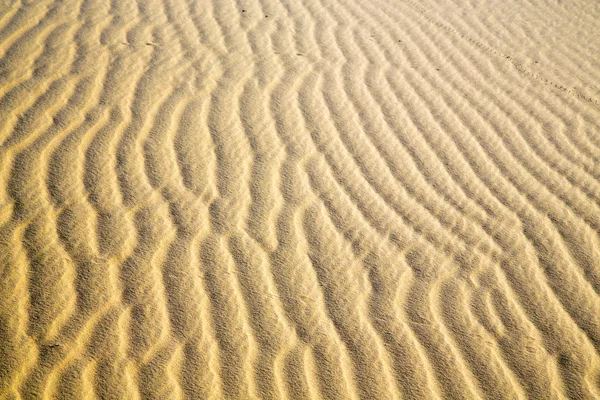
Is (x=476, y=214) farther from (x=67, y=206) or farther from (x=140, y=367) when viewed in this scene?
(x=67, y=206)

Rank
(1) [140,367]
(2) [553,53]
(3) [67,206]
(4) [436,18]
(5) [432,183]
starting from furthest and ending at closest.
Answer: (4) [436,18], (2) [553,53], (5) [432,183], (3) [67,206], (1) [140,367]

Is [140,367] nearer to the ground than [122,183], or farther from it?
nearer to the ground

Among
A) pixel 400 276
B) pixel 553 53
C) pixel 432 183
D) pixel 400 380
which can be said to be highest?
pixel 553 53

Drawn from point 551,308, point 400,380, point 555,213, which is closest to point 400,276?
point 400,380

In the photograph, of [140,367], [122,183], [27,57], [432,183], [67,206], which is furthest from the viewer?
[27,57]

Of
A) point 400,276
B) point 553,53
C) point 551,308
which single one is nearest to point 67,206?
point 400,276

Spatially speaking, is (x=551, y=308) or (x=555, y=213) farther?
(x=555, y=213)
